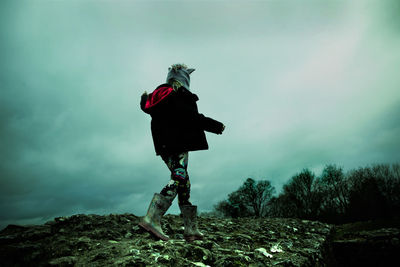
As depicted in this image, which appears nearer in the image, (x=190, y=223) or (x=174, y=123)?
(x=190, y=223)

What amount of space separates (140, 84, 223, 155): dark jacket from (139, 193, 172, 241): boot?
2.24 feet

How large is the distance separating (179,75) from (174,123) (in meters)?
1.01

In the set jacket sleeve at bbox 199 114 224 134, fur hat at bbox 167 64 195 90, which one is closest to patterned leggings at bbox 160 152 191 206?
jacket sleeve at bbox 199 114 224 134

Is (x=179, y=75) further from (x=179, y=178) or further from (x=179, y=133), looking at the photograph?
(x=179, y=178)

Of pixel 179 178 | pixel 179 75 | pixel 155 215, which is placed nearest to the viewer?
pixel 155 215

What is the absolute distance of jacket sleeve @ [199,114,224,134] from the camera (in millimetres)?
2949

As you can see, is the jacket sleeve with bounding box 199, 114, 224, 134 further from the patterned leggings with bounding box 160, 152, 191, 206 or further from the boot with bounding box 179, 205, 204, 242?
the boot with bounding box 179, 205, 204, 242

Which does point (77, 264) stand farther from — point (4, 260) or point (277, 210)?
point (277, 210)

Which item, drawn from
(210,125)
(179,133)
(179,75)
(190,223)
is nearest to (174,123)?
(179,133)

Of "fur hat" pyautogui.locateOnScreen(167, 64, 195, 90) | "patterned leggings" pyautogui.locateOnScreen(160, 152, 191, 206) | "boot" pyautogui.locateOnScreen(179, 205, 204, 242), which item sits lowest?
"boot" pyautogui.locateOnScreen(179, 205, 204, 242)

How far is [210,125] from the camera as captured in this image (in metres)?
2.96

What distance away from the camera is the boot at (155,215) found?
2424mm

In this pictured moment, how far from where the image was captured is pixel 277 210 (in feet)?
102

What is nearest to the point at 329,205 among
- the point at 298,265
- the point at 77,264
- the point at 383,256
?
the point at 383,256
